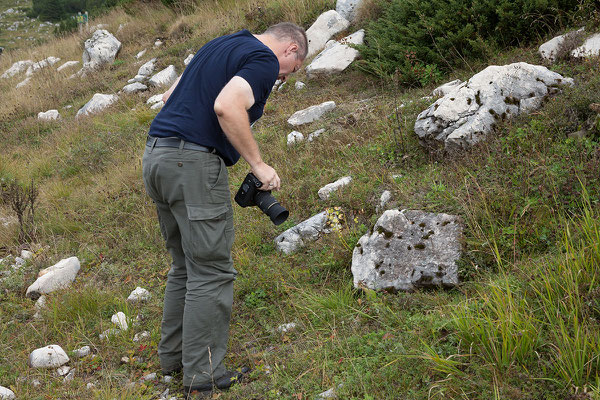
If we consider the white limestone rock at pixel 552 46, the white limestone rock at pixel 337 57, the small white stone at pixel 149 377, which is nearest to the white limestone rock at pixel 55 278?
the small white stone at pixel 149 377

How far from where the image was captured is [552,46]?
570cm

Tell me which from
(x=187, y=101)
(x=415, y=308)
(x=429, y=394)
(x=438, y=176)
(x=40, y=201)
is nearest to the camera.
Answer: (x=429, y=394)

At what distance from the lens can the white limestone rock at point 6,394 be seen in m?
3.07

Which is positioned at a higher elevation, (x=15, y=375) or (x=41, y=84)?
(x=15, y=375)

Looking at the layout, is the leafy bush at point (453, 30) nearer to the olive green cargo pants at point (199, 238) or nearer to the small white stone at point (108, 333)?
the olive green cargo pants at point (199, 238)

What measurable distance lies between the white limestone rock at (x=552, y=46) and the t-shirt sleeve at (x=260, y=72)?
3948 mm

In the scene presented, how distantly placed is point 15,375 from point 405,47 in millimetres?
5707

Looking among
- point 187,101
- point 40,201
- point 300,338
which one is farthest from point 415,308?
point 40,201

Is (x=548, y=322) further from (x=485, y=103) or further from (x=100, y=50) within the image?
(x=100, y=50)

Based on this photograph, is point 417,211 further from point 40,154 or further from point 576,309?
point 40,154

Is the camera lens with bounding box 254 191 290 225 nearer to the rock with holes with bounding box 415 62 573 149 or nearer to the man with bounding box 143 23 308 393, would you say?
the man with bounding box 143 23 308 393

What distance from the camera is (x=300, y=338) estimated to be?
10.9ft

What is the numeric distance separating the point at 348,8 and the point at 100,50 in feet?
24.2

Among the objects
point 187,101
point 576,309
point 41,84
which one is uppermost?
point 187,101
